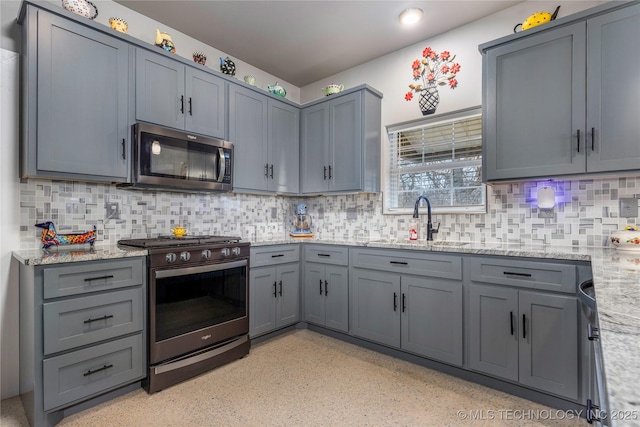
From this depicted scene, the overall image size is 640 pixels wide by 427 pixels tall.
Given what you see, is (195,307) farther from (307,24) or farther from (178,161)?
(307,24)

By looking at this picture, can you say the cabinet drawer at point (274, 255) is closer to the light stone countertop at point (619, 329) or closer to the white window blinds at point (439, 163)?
the white window blinds at point (439, 163)

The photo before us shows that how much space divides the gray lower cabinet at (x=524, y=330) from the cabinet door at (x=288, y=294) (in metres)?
1.62

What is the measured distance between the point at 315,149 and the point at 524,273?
229cm

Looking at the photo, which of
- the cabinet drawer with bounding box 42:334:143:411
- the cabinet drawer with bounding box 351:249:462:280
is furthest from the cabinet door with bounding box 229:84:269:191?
the cabinet drawer with bounding box 42:334:143:411

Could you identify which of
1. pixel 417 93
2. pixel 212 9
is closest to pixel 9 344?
pixel 212 9

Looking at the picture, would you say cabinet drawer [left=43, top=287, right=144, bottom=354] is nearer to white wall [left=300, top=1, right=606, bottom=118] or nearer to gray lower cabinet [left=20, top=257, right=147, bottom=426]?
gray lower cabinet [left=20, top=257, right=147, bottom=426]

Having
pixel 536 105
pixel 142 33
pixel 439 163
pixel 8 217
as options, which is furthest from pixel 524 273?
pixel 142 33

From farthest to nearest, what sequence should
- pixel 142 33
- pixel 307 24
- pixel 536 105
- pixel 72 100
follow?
pixel 307 24 → pixel 142 33 → pixel 536 105 → pixel 72 100

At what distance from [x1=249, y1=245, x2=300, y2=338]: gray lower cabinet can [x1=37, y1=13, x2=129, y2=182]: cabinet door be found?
4.31ft

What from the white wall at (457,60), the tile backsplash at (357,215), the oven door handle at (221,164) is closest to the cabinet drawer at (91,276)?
the tile backsplash at (357,215)

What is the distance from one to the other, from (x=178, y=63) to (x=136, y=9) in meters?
0.58

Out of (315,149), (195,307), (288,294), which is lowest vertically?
(288,294)

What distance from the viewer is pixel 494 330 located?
2.16 m

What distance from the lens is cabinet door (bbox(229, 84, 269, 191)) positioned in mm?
3047
